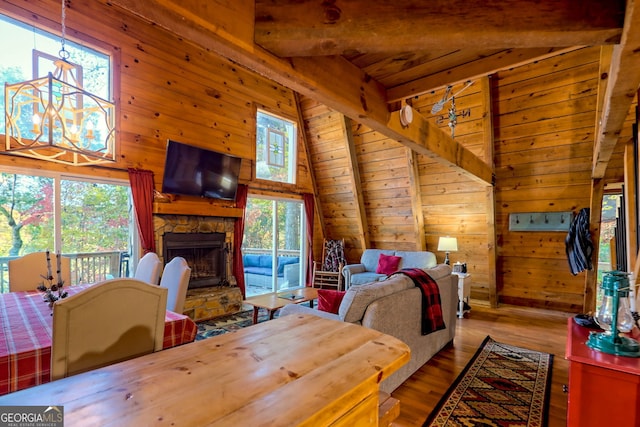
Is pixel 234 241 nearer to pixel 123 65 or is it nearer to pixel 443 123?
pixel 123 65

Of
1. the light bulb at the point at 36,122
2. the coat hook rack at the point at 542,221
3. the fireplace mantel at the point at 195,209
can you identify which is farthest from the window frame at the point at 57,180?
the coat hook rack at the point at 542,221

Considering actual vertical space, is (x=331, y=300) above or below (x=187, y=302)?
above

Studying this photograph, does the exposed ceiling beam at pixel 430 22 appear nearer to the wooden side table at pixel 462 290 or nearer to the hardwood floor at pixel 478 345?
the hardwood floor at pixel 478 345

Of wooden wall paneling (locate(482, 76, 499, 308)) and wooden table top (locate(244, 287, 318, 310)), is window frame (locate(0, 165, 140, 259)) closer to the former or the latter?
wooden table top (locate(244, 287, 318, 310))

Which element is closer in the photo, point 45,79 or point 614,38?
point 614,38

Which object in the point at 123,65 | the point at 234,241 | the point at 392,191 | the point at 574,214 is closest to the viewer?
the point at 123,65

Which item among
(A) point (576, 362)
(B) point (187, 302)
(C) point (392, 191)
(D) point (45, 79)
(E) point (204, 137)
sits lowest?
(B) point (187, 302)

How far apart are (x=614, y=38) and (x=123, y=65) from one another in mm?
4733

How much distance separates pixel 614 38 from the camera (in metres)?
1.24

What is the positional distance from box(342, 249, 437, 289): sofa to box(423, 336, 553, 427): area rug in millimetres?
2115

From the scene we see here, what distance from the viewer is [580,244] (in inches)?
158

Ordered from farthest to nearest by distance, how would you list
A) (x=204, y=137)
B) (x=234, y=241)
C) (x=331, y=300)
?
(x=234, y=241) → (x=204, y=137) → (x=331, y=300)

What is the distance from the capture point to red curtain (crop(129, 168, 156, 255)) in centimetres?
396

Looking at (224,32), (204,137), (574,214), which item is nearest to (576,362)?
(224,32)
